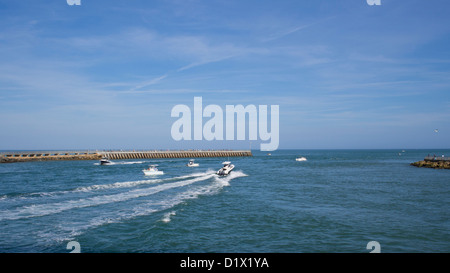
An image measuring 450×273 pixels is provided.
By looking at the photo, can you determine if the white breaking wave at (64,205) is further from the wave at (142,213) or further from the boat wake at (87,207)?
the wave at (142,213)

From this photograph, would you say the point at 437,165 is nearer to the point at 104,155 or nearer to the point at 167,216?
the point at 167,216

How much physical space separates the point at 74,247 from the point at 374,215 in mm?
20006

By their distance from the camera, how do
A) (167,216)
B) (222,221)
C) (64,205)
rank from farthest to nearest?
(64,205)
(167,216)
(222,221)

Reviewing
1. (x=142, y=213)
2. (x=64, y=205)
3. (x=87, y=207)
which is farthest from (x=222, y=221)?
(x=64, y=205)

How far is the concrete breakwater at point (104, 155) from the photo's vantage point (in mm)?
101963

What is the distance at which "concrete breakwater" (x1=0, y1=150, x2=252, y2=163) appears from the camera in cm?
10196

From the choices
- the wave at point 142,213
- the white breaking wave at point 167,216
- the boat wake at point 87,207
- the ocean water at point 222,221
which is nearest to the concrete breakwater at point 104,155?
the ocean water at point 222,221

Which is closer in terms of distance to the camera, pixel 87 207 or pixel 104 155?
pixel 87 207

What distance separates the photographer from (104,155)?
122 metres

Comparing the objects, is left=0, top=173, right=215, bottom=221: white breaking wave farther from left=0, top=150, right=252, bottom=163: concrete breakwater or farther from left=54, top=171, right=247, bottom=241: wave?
left=0, top=150, right=252, bottom=163: concrete breakwater

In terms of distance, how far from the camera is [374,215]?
72.5 feet

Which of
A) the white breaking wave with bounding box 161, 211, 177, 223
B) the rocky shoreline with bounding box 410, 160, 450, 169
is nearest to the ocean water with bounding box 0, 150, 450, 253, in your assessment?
the white breaking wave with bounding box 161, 211, 177, 223
